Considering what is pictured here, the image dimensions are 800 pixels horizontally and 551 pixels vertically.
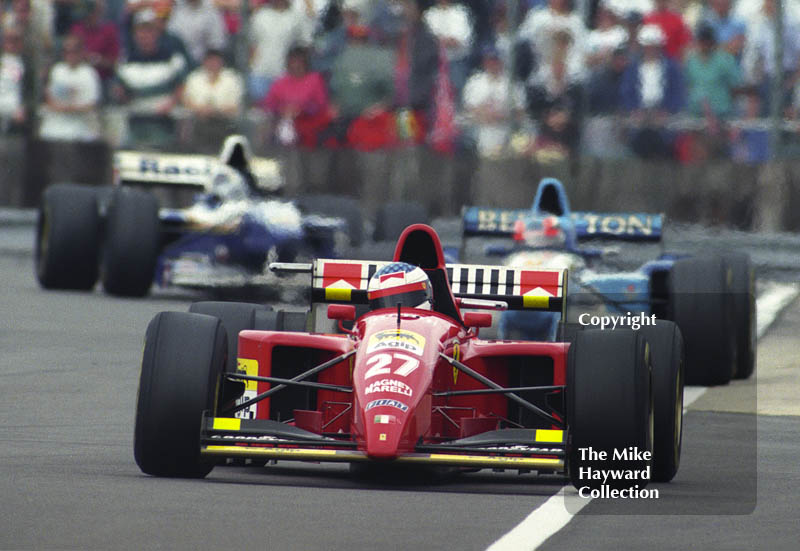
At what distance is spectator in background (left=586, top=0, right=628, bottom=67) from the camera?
1934 centimetres

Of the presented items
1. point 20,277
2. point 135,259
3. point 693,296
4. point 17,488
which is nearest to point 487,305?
point 17,488

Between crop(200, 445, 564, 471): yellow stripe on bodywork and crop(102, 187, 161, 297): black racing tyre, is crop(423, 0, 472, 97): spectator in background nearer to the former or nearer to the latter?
crop(102, 187, 161, 297): black racing tyre

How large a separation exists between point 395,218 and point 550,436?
440 inches

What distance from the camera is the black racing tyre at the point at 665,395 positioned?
8.97m

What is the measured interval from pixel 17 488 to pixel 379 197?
13.9 m

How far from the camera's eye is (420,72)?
799 inches

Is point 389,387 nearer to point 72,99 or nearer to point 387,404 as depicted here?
point 387,404

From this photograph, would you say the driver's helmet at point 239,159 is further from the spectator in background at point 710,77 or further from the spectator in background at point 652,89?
the spectator in background at point 710,77

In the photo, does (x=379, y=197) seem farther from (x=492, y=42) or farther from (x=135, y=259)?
(x=135, y=259)

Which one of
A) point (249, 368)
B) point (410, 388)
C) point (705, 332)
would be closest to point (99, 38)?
point (705, 332)

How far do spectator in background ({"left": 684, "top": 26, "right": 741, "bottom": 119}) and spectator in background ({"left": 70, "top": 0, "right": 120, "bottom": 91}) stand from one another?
6.25 m

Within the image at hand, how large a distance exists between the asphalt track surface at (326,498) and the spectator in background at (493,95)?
7.89 m

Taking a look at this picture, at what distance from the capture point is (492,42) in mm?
20062

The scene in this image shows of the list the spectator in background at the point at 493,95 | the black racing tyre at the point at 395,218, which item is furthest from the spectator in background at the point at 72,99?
the spectator in background at the point at 493,95
